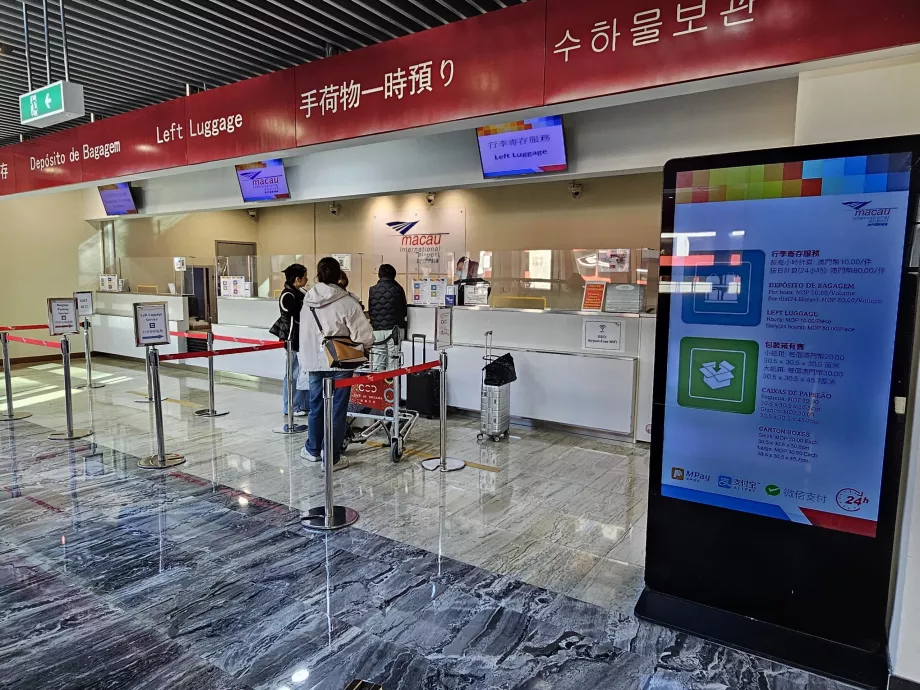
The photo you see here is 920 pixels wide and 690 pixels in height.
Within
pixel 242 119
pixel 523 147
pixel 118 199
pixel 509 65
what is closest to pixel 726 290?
pixel 509 65

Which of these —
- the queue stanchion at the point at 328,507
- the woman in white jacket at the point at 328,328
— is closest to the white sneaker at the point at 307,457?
the woman in white jacket at the point at 328,328

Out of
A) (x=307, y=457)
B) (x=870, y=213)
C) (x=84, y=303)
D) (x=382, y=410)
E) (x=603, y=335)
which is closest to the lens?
(x=870, y=213)

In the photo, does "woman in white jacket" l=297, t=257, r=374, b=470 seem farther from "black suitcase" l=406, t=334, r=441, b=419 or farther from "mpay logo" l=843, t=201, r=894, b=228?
"mpay logo" l=843, t=201, r=894, b=228

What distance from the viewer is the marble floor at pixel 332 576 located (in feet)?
7.31

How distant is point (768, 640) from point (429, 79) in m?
3.43

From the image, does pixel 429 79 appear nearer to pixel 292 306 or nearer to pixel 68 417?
pixel 292 306

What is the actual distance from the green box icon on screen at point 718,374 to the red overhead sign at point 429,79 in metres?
1.67

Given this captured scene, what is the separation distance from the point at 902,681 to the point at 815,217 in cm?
172

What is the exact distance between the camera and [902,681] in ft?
6.95

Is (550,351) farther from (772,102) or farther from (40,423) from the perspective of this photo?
(40,423)

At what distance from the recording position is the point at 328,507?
3.47 m

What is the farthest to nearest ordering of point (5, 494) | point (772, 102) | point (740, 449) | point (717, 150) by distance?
1. point (717, 150)
2. point (772, 102)
3. point (5, 494)
4. point (740, 449)

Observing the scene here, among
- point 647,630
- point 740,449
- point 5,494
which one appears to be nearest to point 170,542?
point 5,494

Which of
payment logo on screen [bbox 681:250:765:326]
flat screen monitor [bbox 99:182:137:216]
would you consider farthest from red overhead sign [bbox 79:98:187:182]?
payment logo on screen [bbox 681:250:765:326]
